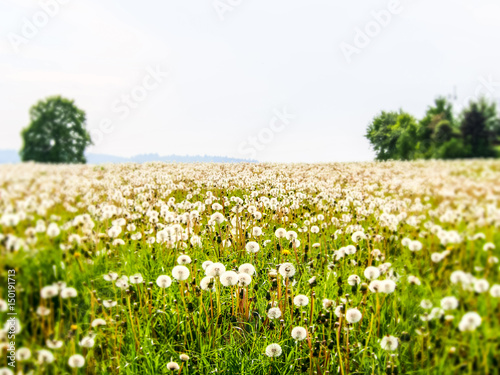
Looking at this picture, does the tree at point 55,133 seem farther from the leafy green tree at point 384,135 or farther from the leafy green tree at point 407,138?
the leafy green tree at point 407,138

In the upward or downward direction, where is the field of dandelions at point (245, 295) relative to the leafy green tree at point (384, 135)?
downward

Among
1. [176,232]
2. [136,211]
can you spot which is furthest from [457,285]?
[136,211]

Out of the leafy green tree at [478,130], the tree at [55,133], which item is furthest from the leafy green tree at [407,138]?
the tree at [55,133]

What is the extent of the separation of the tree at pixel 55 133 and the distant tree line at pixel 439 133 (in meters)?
2.09

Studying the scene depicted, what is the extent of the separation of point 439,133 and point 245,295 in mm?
1938

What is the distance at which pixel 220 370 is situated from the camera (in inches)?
105

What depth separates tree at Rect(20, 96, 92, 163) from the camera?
7.80ft

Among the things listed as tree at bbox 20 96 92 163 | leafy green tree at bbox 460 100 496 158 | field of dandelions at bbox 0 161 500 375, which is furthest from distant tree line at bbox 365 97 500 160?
tree at bbox 20 96 92 163

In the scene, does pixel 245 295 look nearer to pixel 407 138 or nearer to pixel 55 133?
pixel 407 138

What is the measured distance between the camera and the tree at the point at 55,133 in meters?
2.38

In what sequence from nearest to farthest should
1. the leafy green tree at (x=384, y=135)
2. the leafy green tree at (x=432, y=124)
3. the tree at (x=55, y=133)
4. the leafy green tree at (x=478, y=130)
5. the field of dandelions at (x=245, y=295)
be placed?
the field of dandelions at (x=245, y=295)
the leafy green tree at (x=478, y=130)
the tree at (x=55, y=133)
the leafy green tree at (x=432, y=124)
the leafy green tree at (x=384, y=135)

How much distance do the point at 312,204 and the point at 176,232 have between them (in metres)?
2.91

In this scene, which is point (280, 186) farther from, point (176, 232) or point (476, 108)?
point (476, 108)

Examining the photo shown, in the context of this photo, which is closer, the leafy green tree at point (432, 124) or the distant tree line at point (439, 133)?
the distant tree line at point (439, 133)
